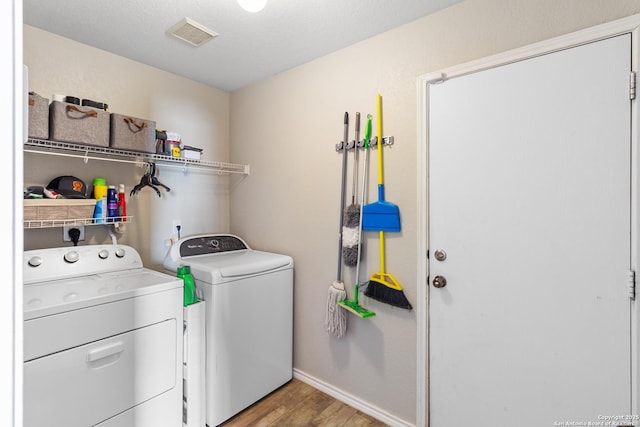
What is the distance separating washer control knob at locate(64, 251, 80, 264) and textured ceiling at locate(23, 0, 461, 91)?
128 cm

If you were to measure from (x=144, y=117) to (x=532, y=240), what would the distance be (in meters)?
2.50

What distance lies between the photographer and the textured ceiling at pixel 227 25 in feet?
5.30

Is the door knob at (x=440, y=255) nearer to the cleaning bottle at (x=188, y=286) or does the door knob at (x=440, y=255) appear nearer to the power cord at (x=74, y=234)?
the cleaning bottle at (x=188, y=286)

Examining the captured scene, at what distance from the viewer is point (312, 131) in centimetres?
221

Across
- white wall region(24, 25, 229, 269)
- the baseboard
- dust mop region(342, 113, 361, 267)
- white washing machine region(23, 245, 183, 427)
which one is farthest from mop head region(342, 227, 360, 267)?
white wall region(24, 25, 229, 269)

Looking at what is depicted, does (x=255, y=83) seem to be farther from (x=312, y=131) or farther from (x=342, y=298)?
(x=342, y=298)

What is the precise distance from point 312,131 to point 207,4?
934 mm

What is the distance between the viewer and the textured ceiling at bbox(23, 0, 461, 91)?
162 centimetres

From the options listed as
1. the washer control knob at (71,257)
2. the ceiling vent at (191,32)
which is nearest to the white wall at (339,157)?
the ceiling vent at (191,32)

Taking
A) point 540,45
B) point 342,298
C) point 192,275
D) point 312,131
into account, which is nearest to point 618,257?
point 540,45

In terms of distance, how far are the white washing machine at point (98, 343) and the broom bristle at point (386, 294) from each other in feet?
3.54

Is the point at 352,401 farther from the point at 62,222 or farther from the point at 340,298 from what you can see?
the point at 62,222

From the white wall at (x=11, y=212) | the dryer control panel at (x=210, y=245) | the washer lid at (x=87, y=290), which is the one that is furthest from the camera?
the dryer control panel at (x=210, y=245)

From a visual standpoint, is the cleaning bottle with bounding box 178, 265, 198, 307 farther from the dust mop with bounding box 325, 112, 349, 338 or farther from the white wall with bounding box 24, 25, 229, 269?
the dust mop with bounding box 325, 112, 349, 338
